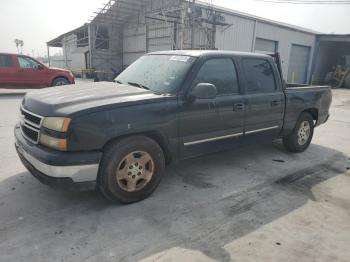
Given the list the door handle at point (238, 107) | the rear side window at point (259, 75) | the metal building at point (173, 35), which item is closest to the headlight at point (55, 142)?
the door handle at point (238, 107)

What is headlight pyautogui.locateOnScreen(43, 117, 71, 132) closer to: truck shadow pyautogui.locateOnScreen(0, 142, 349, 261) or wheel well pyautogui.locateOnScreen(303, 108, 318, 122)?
truck shadow pyautogui.locateOnScreen(0, 142, 349, 261)

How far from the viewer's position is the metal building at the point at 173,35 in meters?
19.8

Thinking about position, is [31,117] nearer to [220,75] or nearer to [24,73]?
[220,75]

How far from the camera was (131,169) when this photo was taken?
11.5 feet

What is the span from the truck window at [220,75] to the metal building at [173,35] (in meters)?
15.1

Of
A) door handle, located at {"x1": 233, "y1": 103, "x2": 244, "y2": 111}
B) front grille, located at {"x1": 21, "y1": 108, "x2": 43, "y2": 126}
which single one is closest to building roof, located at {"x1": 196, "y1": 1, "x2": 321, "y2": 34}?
door handle, located at {"x1": 233, "y1": 103, "x2": 244, "y2": 111}

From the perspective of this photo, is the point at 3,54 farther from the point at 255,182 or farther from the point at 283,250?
the point at 283,250

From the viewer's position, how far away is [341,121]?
980 cm

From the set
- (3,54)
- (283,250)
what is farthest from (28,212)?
(3,54)

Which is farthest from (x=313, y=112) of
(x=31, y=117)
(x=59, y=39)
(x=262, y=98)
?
(x=59, y=39)

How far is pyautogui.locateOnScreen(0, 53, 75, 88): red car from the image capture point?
1252 cm

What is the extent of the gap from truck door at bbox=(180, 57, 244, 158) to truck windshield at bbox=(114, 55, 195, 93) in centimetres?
22

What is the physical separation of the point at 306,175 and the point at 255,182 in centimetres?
98

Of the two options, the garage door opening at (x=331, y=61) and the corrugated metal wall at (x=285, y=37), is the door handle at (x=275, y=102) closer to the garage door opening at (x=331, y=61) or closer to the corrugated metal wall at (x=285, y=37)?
the corrugated metal wall at (x=285, y=37)
